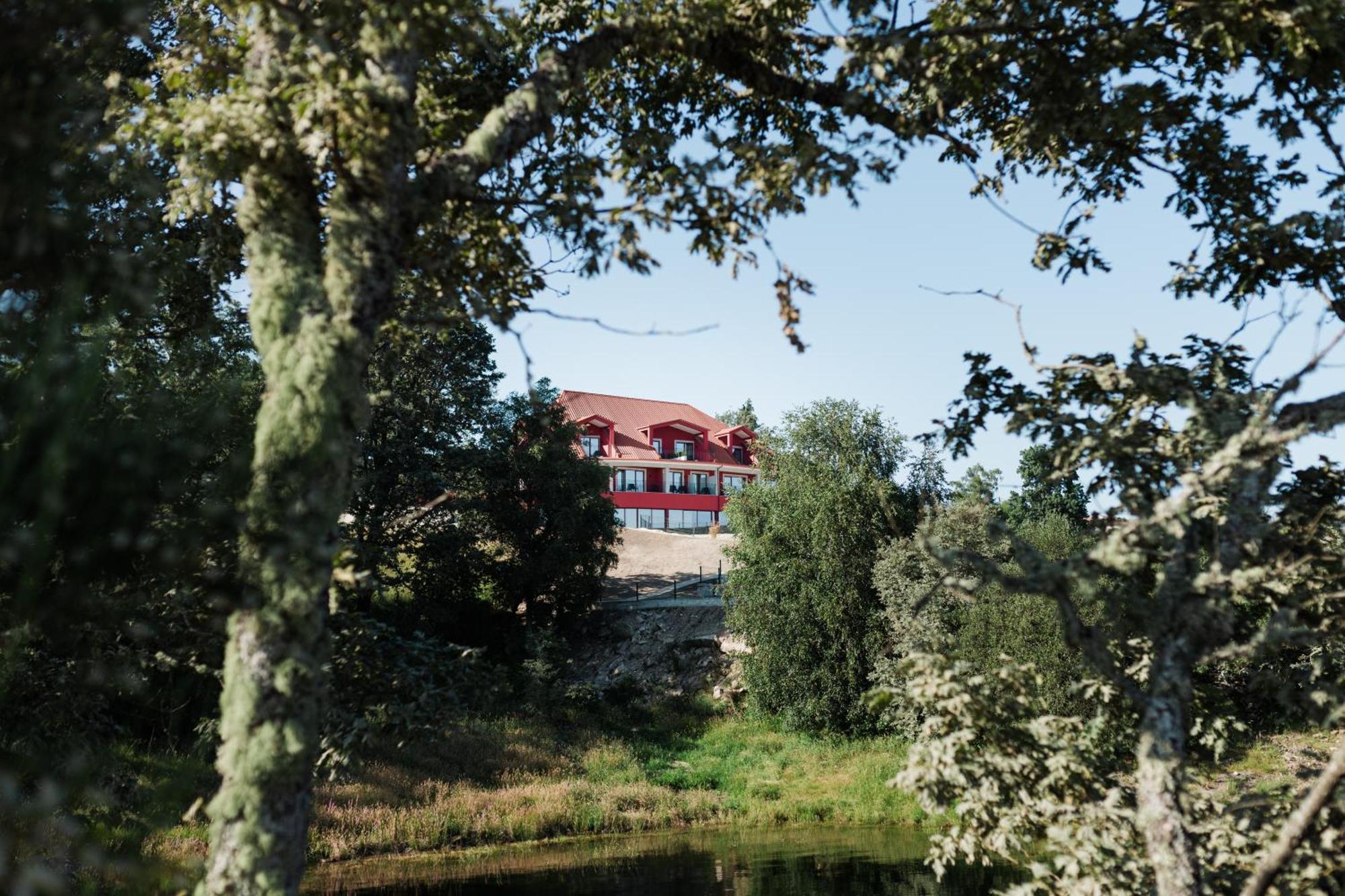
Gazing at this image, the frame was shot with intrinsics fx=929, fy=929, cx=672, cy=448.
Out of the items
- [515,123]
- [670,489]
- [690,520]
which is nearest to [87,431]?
[515,123]

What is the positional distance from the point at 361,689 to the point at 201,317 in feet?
16.7

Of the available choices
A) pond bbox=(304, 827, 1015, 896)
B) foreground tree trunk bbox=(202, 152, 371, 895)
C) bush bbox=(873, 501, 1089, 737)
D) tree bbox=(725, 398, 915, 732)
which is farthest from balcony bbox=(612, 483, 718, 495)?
foreground tree trunk bbox=(202, 152, 371, 895)

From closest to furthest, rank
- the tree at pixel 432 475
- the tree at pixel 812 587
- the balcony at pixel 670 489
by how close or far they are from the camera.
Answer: the tree at pixel 812 587, the tree at pixel 432 475, the balcony at pixel 670 489

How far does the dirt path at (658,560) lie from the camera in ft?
145

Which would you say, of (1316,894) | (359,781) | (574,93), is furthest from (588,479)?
(1316,894)

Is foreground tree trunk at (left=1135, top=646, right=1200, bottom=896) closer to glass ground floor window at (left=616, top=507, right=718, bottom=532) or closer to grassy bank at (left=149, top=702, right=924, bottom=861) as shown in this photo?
grassy bank at (left=149, top=702, right=924, bottom=861)

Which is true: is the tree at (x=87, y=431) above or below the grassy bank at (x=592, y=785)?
above

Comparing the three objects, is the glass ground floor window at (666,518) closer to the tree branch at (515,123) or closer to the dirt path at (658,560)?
the dirt path at (658,560)

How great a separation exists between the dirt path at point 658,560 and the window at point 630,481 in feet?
23.2

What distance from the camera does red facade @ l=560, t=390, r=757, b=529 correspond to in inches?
2324

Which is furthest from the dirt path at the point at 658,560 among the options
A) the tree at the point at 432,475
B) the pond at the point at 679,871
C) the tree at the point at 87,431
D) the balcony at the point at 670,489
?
the tree at the point at 87,431

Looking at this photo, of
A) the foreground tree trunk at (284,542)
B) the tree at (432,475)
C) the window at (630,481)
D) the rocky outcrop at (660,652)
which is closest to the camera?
the foreground tree trunk at (284,542)

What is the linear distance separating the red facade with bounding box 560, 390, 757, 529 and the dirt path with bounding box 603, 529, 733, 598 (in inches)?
295

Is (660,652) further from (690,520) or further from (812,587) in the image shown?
(690,520)
